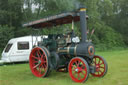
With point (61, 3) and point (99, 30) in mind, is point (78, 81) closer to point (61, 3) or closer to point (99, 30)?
point (61, 3)

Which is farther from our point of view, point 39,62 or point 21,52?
point 21,52

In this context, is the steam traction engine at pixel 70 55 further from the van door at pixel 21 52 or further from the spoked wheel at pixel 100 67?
the van door at pixel 21 52

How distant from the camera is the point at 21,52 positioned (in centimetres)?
993

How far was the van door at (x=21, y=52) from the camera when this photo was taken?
9773 millimetres

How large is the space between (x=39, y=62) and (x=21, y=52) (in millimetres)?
4085

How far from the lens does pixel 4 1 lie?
53.4ft

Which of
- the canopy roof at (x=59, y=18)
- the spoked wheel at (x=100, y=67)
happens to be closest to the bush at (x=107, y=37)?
the canopy roof at (x=59, y=18)

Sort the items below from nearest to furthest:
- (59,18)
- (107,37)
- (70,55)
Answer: (59,18), (70,55), (107,37)

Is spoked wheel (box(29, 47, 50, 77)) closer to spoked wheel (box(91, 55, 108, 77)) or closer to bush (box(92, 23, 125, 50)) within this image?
spoked wheel (box(91, 55, 108, 77))

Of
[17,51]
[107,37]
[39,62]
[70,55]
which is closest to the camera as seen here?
[70,55]

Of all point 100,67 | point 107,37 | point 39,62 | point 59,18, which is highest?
point 59,18

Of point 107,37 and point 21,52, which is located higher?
point 107,37

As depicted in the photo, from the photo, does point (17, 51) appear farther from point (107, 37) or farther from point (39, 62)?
point (107, 37)

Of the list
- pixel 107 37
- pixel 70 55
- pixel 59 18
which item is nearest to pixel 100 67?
pixel 70 55
